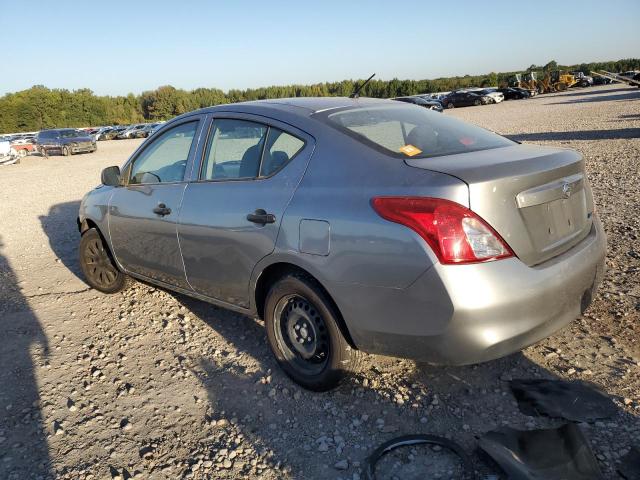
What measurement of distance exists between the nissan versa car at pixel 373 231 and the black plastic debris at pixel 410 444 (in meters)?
0.39

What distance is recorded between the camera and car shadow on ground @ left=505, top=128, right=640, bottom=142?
14539 millimetres

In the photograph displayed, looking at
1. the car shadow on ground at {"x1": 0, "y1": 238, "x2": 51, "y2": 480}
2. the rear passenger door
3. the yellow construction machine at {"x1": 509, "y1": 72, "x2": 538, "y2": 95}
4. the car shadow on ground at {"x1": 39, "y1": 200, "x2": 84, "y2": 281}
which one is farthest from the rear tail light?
the yellow construction machine at {"x1": 509, "y1": 72, "x2": 538, "y2": 95}

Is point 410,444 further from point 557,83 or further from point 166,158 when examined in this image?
point 557,83

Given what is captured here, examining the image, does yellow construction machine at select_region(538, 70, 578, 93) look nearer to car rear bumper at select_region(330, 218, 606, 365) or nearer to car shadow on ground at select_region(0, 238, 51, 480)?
car shadow on ground at select_region(0, 238, 51, 480)

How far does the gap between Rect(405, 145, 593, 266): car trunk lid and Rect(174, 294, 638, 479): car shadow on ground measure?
894 mm

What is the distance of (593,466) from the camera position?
223cm

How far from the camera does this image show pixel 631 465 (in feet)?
7.41

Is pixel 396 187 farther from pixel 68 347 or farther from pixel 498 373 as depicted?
pixel 68 347

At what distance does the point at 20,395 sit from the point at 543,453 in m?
3.16

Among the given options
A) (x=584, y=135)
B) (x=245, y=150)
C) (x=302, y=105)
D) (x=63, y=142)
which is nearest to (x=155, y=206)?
(x=245, y=150)

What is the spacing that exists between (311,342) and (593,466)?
1556 millimetres

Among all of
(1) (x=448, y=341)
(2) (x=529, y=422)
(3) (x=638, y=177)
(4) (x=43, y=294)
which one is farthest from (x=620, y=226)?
(4) (x=43, y=294)

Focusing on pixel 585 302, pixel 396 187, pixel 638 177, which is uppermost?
pixel 396 187

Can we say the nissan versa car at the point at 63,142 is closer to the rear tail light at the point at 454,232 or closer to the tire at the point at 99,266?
the tire at the point at 99,266
